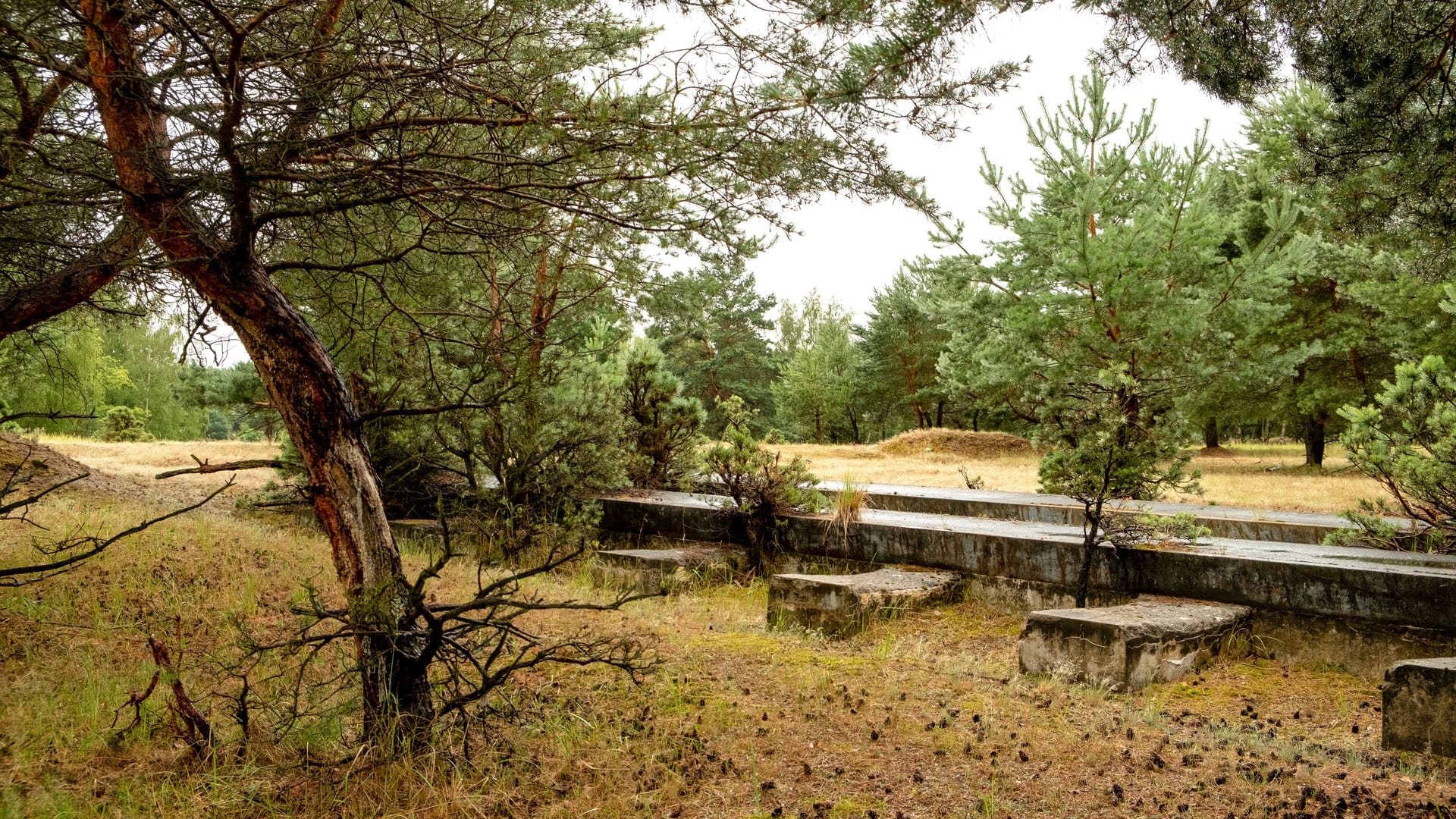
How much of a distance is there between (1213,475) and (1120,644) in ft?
47.5

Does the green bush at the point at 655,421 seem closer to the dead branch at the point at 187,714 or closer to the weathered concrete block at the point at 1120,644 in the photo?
the weathered concrete block at the point at 1120,644

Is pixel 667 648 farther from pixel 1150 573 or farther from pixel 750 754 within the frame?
pixel 1150 573

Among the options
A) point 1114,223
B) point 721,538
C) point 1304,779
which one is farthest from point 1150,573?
point 1114,223

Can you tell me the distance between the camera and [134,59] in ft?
10.5

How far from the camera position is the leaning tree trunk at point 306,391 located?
313cm

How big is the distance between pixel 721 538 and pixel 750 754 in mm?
4919

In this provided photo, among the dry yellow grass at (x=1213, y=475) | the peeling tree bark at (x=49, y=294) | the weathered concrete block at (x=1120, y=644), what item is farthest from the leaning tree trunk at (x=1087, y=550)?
the peeling tree bark at (x=49, y=294)

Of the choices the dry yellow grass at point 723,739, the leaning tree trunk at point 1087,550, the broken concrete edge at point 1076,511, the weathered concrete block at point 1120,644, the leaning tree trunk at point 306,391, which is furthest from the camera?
the broken concrete edge at point 1076,511

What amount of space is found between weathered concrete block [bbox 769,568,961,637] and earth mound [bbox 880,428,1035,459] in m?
16.3

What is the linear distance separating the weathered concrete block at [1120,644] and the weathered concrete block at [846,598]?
1111 mm

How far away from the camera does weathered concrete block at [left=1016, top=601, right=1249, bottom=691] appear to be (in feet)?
14.5

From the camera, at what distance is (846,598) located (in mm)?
5609

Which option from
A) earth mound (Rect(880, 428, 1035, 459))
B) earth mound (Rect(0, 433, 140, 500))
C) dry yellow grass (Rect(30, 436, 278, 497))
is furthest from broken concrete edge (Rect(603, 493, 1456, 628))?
earth mound (Rect(880, 428, 1035, 459))

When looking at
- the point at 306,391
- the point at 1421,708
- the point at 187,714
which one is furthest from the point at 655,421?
the point at 1421,708
